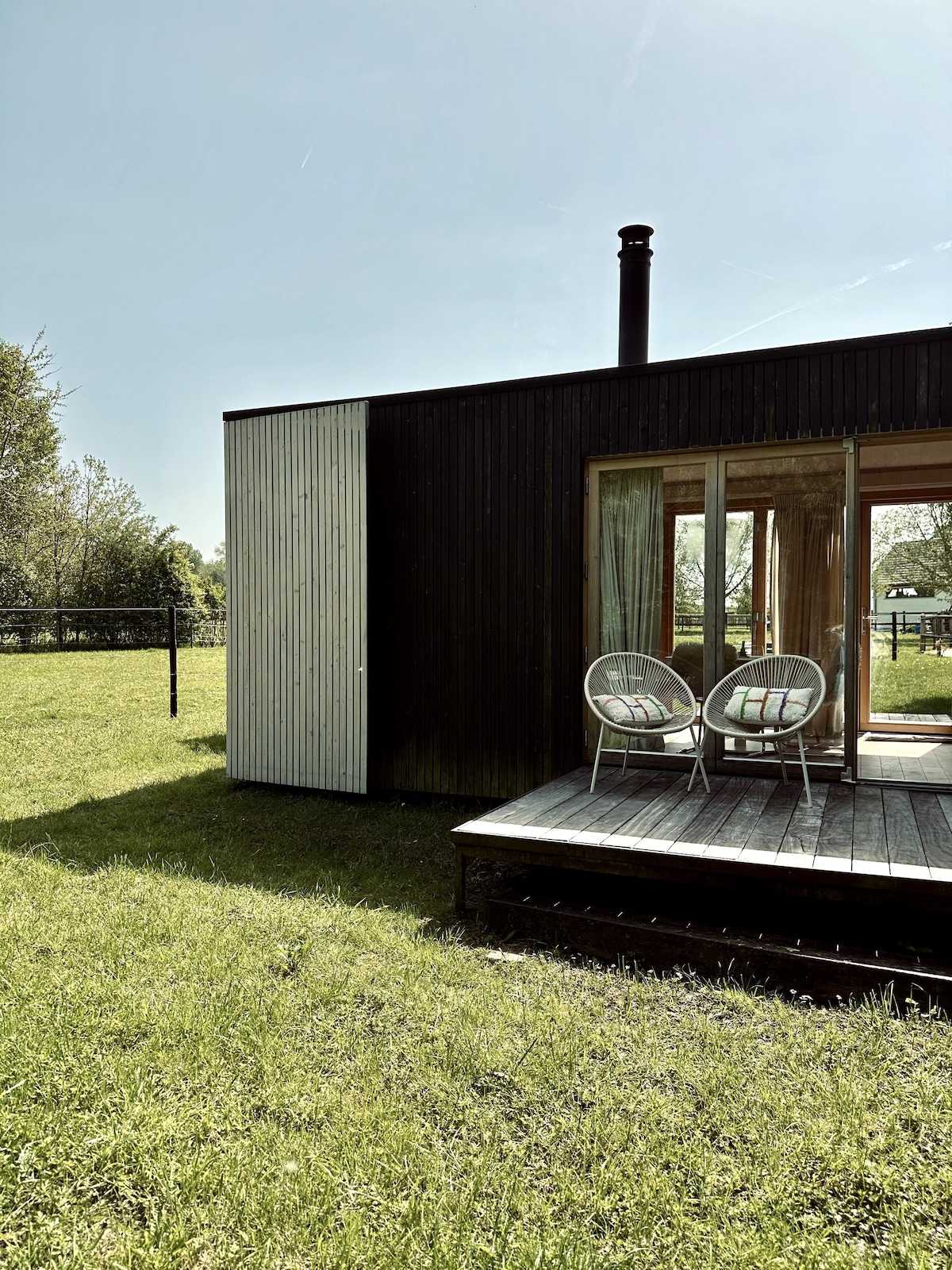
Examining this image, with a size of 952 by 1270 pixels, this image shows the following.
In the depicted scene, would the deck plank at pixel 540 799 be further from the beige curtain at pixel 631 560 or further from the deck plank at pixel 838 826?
the deck plank at pixel 838 826

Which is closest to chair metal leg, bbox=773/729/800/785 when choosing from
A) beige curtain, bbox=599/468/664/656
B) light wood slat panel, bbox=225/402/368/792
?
beige curtain, bbox=599/468/664/656

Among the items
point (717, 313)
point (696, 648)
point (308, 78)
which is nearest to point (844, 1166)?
point (696, 648)

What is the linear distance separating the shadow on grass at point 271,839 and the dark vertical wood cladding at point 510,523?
1.69ft

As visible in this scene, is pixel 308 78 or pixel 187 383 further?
pixel 187 383

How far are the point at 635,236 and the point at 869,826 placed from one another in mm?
4254

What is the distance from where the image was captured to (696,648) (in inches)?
188

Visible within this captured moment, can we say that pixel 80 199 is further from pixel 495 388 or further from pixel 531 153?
pixel 495 388

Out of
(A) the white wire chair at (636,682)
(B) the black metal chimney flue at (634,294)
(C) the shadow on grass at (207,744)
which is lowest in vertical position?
(C) the shadow on grass at (207,744)

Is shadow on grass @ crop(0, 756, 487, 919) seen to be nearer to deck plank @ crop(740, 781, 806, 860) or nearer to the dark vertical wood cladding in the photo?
the dark vertical wood cladding

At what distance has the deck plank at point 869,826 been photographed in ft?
10.2

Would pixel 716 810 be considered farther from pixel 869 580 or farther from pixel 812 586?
pixel 869 580

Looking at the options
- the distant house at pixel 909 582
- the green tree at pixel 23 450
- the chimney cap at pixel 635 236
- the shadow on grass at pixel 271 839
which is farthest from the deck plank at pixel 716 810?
the green tree at pixel 23 450

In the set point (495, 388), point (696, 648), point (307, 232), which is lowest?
point (696, 648)

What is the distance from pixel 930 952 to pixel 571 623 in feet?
8.78
